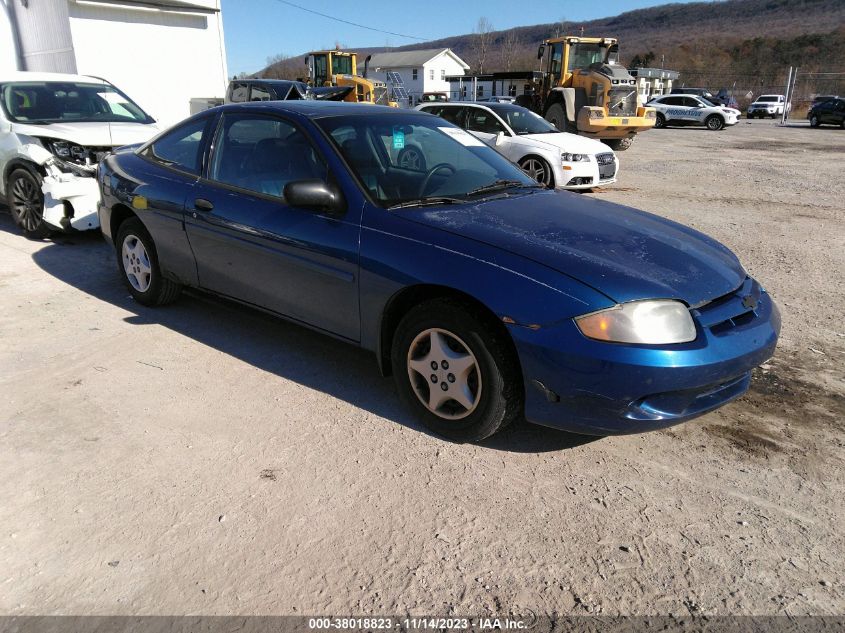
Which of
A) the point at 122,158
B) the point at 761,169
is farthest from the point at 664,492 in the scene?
the point at 761,169

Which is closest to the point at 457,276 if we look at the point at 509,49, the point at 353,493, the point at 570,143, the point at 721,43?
the point at 353,493

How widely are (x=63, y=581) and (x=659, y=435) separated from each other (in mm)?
2790

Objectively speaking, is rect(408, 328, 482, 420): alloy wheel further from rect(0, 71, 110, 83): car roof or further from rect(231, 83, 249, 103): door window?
rect(231, 83, 249, 103): door window

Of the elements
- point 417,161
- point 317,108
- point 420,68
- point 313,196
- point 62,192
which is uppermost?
point 420,68

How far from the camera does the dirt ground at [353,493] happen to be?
7.63ft

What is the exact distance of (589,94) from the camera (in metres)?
18.3

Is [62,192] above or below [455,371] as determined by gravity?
above

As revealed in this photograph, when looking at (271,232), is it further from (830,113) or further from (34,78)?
(830,113)

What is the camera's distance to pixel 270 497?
2824mm

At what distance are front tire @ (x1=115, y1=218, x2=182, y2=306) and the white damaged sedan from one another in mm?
6023

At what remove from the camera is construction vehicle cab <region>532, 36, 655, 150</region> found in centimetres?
1705

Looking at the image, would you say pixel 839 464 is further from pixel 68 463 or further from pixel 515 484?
pixel 68 463

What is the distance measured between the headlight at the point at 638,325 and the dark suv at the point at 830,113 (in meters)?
34.5

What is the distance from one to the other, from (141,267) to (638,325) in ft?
12.5
